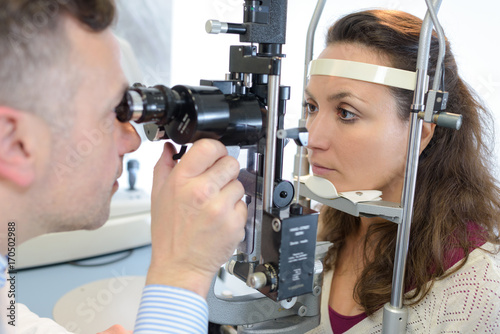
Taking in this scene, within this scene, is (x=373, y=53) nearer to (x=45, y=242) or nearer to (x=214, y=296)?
(x=214, y=296)

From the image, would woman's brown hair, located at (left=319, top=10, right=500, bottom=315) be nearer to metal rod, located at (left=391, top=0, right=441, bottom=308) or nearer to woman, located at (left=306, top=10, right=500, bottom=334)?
woman, located at (left=306, top=10, right=500, bottom=334)

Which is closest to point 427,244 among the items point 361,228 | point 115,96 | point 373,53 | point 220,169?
point 361,228

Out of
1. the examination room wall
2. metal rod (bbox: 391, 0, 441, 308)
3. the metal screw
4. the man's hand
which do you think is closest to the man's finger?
the man's hand

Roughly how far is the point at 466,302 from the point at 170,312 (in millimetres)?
635

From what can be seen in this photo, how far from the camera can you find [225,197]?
750mm

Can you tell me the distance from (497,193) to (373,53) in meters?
0.49

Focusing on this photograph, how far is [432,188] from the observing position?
116 centimetres

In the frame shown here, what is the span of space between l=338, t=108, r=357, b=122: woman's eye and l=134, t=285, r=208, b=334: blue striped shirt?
58 cm

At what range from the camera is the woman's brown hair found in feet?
3.46

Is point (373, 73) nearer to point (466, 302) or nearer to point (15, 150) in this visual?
point (466, 302)

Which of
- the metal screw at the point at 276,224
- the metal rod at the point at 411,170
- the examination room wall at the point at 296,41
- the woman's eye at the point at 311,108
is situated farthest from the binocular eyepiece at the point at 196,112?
the examination room wall at the point at 296,41

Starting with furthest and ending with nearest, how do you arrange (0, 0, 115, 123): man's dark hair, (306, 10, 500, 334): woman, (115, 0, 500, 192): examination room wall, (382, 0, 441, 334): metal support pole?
(115, 0, 500, 192): examination room wall, (306, 10, 500, 334): woman, (382, 0, 441, 334): metal support pole, (0, 0, 115, 123): man's dark hair

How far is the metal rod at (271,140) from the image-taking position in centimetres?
75

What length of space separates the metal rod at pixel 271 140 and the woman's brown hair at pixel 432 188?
440 millimetres
